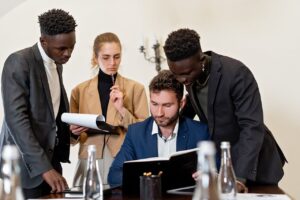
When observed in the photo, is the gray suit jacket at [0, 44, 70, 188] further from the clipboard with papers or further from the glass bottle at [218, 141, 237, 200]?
the glass bottle at [218, 141, 237, 200]

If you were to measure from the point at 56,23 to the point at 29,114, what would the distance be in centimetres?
40

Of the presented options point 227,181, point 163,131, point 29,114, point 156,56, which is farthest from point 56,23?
point 156,56

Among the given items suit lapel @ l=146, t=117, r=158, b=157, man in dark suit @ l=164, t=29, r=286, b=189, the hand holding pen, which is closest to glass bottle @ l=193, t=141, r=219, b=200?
man in dark suit @ l=164, t=29, r=286, b=189

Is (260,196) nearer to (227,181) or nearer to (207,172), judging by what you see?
(227,181)

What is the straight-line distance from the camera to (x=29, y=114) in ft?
6.73

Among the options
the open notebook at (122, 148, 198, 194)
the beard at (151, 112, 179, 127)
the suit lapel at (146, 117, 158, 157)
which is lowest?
the open notebook at (122, 148, 198, 194)

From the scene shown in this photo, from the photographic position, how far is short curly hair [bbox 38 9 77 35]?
6.78 ft

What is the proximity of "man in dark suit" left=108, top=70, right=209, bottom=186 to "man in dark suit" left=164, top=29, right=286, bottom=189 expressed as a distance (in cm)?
10

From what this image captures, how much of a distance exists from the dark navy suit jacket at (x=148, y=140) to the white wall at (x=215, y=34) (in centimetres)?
126

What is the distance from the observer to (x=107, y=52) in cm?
264

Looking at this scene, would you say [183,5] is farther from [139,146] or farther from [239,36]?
[139,146]

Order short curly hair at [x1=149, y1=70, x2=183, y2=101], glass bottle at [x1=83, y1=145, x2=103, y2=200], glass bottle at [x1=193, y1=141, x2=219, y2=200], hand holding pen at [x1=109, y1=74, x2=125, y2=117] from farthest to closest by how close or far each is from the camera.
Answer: hand holding pen at [x1=109, y1=74, x2=125, y2=117] < short curly hair at [x1=149, y1=70, x2=183, y2=101] < glass bottle at [x1=83, y1=145, x2=103, y2=200] < glass bottle at [x1=193, y1=141, x2=219, y2=200]

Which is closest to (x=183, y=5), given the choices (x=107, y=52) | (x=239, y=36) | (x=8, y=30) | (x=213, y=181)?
(x=239, y=36)

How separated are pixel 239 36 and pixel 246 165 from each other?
163cm
